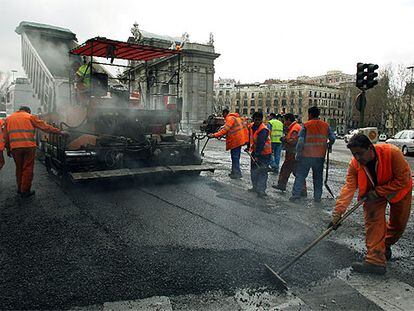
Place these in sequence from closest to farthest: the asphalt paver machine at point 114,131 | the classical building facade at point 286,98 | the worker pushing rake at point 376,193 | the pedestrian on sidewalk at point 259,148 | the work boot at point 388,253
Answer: the worker pushing rake at point 376,193
the work boot at point 388,253
the asphalt paver machine at point 114,131
the pedestrian on sidewalk at point 259,148
the classical building facade at point 286,98

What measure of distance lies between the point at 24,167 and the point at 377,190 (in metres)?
5.23

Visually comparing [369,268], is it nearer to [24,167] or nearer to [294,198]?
[294,198]

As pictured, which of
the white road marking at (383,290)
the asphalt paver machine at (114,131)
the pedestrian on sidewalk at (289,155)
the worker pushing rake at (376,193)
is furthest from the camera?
the pedestrian on sidewalk at (289,155)

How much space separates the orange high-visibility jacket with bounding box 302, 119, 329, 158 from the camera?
573 cm

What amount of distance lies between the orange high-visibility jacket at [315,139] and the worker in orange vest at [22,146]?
459 centimetres

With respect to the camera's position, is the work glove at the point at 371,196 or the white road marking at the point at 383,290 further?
the work glove at the point at 371,196

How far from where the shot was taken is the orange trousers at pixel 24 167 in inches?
223

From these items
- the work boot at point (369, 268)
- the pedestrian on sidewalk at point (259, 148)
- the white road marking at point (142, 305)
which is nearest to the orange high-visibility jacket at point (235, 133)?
the pedestrian on sidewalk at point (259, 148)

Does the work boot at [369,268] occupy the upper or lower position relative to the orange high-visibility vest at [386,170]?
lower

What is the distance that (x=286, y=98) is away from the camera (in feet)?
316

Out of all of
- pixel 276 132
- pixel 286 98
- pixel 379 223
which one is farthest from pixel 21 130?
pixel 286 98

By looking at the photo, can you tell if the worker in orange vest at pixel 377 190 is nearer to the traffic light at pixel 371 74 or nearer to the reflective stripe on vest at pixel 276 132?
the reflective stripe on vest at pixel 276 132

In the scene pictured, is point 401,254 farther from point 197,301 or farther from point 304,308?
point 197,301

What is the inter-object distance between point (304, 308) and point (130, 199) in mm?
3748
